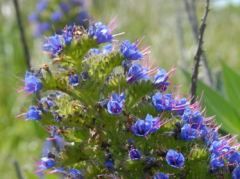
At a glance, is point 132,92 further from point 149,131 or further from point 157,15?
point 157,15

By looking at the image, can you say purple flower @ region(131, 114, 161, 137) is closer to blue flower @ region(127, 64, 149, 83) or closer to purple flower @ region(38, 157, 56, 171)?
blue flower @ region(127, 64, 149, 83)

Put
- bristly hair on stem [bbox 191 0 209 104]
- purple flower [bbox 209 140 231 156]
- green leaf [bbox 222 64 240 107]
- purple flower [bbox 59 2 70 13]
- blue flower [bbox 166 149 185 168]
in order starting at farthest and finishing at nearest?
1. purple flower [bbox 59 2 70 13]
2. green leaf [bbox 222 64 240 107]
3. bristly hair on stem [bbox 191 0 209 104]
4. purple flower [bbox 209 140 231 156]
5. blue flower [bbox 166 149 185 168]

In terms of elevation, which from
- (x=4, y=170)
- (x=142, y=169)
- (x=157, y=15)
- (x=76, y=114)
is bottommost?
(x=142, y=169)

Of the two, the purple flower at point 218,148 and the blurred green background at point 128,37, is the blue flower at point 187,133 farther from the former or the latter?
the blurred green background at point 128,37

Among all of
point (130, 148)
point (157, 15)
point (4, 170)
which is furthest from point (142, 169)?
point (157, 15)

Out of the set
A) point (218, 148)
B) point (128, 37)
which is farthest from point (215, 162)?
point (128, 37)

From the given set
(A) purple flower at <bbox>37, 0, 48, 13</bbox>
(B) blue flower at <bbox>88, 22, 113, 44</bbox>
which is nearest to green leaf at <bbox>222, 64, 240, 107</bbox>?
(B) blue flower at <bbox>88, 22, 113, 44</bbox>

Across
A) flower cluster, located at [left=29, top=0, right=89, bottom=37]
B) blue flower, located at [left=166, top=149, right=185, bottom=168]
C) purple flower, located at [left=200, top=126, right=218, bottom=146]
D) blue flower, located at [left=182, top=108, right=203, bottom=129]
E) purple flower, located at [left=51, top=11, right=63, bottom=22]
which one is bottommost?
blue flower, located at [left=166, top=149, right=185, bottom=168]
